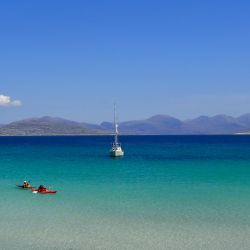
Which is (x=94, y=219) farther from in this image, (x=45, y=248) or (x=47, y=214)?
(x=45, y=248)

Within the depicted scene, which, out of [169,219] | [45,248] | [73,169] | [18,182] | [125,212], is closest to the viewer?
[45,248]

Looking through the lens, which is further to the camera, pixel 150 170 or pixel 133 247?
pixel 150 170

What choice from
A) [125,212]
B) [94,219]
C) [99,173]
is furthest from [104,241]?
[99,173]

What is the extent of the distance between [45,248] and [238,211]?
59.7 feet

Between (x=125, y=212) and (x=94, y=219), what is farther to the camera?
(x=125, y=212)

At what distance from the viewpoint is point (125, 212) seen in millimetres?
39719

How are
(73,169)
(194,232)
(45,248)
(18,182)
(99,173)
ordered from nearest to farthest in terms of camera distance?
(45,248)
(194,232)
(18,182)
(99,173)
(73,169)

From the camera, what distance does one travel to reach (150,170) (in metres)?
77.8

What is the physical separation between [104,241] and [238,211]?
14195 millimetres

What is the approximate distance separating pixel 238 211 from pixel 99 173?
36.4 metres

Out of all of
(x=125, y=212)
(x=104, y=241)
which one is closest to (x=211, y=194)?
(x=125, y=212)

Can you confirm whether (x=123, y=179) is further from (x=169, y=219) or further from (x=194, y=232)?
(x=194, y=232)

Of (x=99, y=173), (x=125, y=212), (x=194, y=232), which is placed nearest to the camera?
(x=194, y=232)

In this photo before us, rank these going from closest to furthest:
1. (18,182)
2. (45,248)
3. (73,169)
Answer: (45,248) < (18,182) < (73,169)
